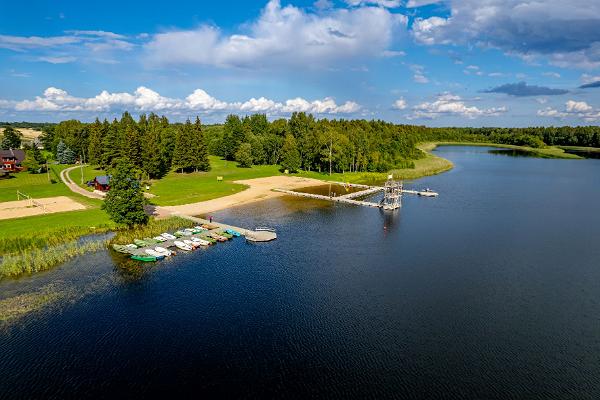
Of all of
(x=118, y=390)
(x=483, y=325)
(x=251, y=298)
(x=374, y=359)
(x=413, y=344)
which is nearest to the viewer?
(x=118, y=390)

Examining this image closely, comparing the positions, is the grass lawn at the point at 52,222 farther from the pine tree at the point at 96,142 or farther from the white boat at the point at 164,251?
the pine tree at the point at 96,142

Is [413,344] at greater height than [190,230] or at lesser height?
lesser

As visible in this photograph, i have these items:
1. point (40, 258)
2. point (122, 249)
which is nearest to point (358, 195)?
point (122, 249)

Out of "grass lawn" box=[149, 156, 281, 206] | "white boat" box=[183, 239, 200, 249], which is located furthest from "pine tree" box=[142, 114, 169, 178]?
"white boat" box=[183, 239, 200, 249]

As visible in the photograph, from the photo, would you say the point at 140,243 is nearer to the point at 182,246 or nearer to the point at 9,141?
the point at 182,246

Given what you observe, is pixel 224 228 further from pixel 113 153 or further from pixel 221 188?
pixel 113 153

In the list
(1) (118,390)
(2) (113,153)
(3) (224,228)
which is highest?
(2) (113,153)

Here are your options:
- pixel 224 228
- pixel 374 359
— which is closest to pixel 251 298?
pixel 374 359
